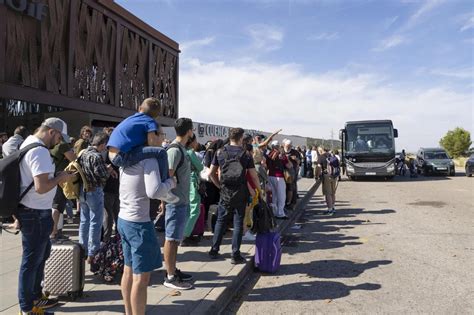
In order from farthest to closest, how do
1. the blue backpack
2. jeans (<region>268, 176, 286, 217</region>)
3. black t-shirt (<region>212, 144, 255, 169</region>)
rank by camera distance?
the blue backpack → jeans (<region>268, 176, 286, 217</region>) → black t-shirt (<region>212, 144, 255, 169</region>)

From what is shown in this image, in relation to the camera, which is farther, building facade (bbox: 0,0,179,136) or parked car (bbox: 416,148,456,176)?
parked car (bbox: 416,148,456,176)

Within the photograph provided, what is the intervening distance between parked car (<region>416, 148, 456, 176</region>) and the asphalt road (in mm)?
14701

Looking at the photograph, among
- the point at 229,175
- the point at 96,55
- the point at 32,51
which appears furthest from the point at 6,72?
the point at 229,175

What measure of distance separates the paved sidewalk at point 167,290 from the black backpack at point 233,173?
1090 millimetres

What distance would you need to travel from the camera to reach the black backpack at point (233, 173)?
5.27m

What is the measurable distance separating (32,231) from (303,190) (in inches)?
503

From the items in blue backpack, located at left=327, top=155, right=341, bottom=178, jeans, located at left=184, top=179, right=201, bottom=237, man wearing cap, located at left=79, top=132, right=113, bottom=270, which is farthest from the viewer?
blue backpack, located at left=327, top=155, right=341, bottom=178

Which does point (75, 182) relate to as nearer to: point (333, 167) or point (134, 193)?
point (134, 193)

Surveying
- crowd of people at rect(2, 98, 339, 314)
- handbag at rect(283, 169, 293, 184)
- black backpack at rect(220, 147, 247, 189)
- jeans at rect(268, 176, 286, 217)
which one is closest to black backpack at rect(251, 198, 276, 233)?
crowd of people at rect(2, 98, 339, 314)

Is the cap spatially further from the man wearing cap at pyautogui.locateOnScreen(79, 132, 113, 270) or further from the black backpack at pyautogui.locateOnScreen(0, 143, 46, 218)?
the man wearing cap at pyautogui.locateOnScreen(79, 132, 113, 270)

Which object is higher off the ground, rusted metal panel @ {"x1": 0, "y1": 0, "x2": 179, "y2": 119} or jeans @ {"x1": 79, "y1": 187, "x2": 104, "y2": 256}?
rusted metal panel @ {"x1": 0, "y1": 0, "x2": 179, "y2": 119}

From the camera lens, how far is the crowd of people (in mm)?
3074

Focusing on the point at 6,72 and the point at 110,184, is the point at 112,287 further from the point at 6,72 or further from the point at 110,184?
the point at 6,72

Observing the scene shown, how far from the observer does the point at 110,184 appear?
555cm
